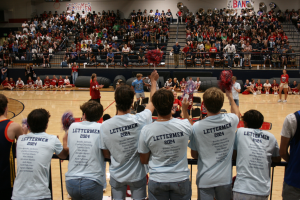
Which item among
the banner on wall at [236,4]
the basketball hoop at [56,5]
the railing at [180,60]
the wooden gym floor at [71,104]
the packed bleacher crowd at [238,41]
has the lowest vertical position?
the wooden gym floor at [71,104]

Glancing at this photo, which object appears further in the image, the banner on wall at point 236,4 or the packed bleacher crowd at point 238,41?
the banner on wall at point 236,4

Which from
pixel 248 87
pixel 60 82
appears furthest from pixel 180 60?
pixel 60 82

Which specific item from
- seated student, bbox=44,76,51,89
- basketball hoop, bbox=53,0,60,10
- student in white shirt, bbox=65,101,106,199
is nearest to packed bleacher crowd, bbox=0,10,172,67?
basketball hoop, bbox=53,0,60,10

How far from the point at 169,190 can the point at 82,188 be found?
815mm

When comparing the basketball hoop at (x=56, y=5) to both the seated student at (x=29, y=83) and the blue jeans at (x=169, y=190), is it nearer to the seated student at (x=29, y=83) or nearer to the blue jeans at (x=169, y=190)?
the seated student at (x=29, y=83)

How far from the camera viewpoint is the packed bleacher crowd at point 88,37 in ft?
67.6

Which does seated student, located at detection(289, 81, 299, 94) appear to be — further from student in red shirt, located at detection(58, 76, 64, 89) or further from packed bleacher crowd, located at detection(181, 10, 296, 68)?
student in red shirt, located at detection(58, 76, 64, 89)

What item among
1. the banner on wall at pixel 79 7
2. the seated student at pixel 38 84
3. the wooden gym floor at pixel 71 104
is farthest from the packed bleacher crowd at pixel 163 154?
the banner on wall at pixel 79 7

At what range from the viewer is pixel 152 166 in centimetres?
236

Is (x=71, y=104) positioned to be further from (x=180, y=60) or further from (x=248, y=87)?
(x=248, y=87)

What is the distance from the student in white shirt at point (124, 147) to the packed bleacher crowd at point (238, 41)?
54.4 ft

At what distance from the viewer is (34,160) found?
241cm

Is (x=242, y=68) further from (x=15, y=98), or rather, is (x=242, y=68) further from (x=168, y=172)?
(x=168, y=172)

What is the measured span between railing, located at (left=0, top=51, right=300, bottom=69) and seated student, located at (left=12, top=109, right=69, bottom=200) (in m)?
16.2
